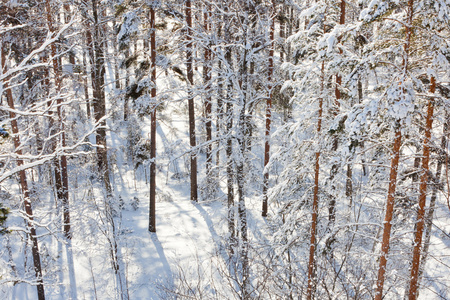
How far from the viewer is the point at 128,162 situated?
1011 inches

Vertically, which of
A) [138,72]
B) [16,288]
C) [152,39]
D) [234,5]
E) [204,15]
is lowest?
[16,288]

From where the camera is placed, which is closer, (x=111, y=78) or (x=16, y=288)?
(x=16, y=288)

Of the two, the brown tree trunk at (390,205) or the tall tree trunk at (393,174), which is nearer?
the tall tree trunk at (393,174)

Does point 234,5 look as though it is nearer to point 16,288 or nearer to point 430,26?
point 430,26

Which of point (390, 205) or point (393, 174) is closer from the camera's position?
point (393, 174)

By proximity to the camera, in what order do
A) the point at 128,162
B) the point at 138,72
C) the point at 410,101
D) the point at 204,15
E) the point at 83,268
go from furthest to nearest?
1. the point at 128,162
2. the point at 204,15
3. the point at 138,72
4. the point at 83,268
5. the point at 410,101

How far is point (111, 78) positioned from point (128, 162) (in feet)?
47.5

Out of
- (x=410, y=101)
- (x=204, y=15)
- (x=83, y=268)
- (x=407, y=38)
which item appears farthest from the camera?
(x=204, y=15)

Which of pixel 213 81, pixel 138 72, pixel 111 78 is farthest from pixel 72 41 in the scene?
pixel 111 78

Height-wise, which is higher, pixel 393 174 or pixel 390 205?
pixel 393 174

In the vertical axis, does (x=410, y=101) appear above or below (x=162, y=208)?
above

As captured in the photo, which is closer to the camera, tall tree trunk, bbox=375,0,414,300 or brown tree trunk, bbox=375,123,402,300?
tall tree trunk, bbox=375,0,414,300

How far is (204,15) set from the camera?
19.0 metres

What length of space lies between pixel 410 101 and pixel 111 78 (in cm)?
3511
